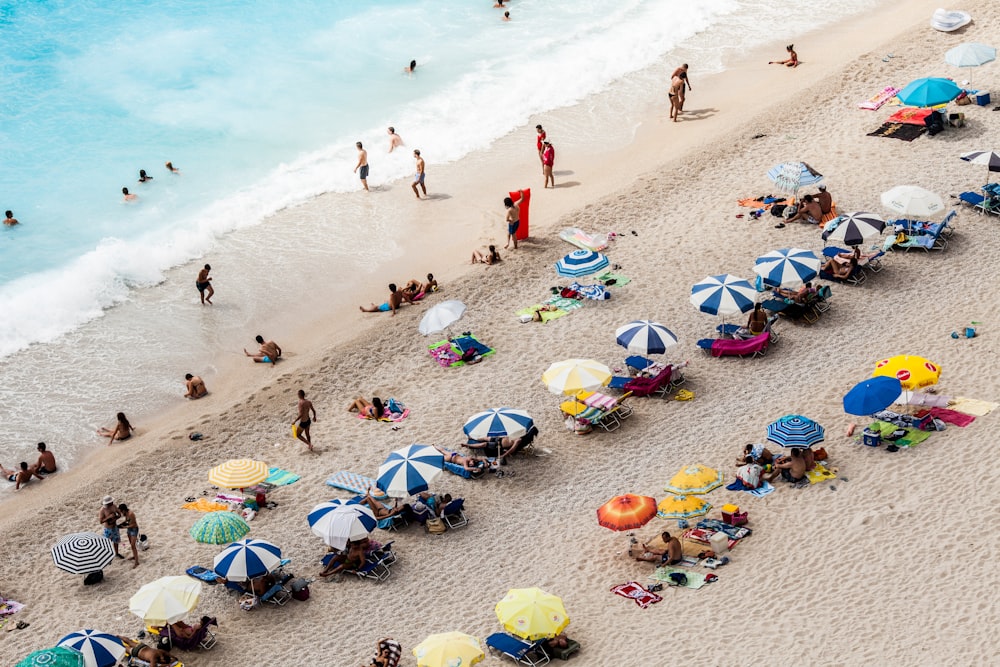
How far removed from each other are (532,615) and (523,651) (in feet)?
1.81

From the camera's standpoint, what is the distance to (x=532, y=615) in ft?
53.2

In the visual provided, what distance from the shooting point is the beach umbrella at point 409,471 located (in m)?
19.4

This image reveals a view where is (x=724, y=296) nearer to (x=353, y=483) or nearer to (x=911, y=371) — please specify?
(x=911, y=371)

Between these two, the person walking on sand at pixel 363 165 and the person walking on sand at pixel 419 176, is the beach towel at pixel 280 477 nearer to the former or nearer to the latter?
the person walking on sand at pixel 419 176

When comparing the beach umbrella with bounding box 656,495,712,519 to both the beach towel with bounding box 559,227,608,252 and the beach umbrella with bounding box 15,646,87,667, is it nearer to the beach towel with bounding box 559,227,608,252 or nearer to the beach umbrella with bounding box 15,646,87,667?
the beach umbrella with bounding box 15,646,87,667

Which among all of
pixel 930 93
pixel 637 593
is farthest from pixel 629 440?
pixel 930 93

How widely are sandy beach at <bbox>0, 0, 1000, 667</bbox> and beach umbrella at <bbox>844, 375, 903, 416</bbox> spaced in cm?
71

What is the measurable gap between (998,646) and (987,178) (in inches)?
598

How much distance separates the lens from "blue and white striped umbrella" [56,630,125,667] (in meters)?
16.5

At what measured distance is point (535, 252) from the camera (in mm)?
27469

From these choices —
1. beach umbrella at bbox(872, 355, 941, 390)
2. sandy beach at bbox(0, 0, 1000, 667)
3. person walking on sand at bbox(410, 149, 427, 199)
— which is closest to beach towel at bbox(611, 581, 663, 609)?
sandy beach at bbox(0, 0, 1000, 667)

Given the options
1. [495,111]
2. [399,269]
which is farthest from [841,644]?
[495,111]

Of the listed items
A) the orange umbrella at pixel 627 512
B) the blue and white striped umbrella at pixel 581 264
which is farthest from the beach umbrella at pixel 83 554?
the blue and white striped umbrella at pixel 581 264

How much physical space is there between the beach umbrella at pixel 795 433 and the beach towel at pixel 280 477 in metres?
7.93
